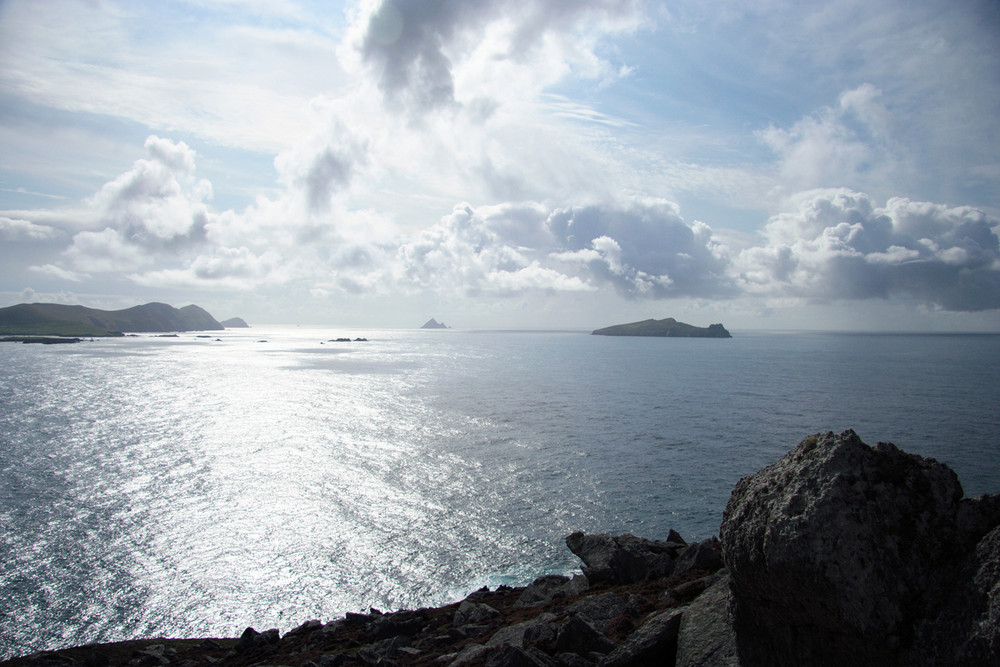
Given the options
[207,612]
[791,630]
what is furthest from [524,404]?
[791,630]

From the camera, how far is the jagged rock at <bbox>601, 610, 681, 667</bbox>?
1338 centimetres

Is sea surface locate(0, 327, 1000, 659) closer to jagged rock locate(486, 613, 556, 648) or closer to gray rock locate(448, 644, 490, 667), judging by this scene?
gray rock locate(448, 644, 490, 667)

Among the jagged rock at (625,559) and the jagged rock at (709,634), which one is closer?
the jagged rock at (709,634)

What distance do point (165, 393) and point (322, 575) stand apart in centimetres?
10212

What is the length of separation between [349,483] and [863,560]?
2043 inches

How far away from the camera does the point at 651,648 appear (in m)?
13.5

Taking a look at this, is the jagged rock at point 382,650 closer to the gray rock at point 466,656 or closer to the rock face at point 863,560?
the gray rock at point 466,656

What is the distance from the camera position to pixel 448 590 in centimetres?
3331

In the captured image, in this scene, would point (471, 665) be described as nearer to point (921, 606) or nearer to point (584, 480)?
point (921, 606)

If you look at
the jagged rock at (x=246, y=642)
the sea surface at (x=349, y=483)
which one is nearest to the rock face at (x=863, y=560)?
the jagged rock at (x=246, y=642)

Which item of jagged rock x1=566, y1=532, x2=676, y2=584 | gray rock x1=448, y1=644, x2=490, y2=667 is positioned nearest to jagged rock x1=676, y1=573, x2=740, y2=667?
gray rock x1=448, y1=644, x2=490, y2=667

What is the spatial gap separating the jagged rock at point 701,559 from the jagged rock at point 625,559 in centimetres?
148

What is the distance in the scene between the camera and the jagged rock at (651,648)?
1338 centimetres

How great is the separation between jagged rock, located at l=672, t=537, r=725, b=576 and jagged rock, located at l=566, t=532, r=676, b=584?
4.85 feet
